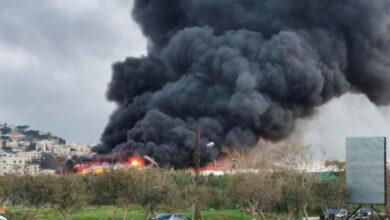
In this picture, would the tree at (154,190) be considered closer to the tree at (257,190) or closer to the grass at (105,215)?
the tree at (257,190)

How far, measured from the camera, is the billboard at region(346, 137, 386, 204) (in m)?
22.8

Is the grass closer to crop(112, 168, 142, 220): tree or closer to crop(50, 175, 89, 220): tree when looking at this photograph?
crop(50, 175, 89, 220): tree

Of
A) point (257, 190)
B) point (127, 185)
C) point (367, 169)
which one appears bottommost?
point (257, 190)

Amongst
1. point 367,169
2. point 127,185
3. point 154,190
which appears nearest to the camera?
point 367,169

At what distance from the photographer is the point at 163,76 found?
64.2 m

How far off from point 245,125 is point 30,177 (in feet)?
96.8

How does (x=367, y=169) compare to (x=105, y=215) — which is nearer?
(x=367, y=169)

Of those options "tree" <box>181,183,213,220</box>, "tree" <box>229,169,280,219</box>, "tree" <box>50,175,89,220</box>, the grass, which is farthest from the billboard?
"tree" <box>50,175,89,220</box>

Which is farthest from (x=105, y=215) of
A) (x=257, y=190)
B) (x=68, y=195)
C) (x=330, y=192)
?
(x=330, y=192)

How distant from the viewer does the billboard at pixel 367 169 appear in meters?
22.8

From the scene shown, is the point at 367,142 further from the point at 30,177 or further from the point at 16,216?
the point at 16,216

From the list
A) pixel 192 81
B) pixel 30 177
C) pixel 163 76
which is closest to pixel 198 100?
pixel 192 81

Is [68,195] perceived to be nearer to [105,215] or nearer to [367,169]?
[105,215]

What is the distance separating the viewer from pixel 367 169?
75.8 feet
